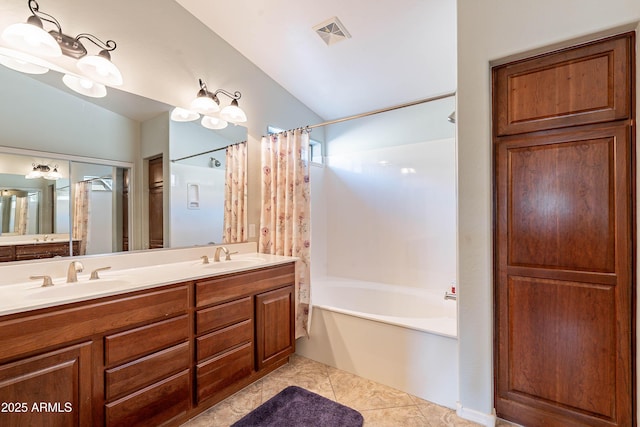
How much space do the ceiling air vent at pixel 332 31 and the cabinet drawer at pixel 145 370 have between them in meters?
2.37

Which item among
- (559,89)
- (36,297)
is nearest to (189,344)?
(36,297)

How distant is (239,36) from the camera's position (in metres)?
2.47

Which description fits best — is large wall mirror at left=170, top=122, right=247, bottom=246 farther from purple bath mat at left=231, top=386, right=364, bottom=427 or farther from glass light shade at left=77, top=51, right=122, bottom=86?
purple bath mat at left=231, top=386, right=364, bottom=427

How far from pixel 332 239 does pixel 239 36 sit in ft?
7.75

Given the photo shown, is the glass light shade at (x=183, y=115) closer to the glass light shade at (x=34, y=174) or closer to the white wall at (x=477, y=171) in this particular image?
the glass light shade at (x=34, y=174)

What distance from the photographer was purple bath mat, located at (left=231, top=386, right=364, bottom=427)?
1.72 metres

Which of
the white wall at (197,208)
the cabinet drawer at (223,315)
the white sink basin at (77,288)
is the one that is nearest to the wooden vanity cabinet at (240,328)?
the cabinet drawer at (223,315)

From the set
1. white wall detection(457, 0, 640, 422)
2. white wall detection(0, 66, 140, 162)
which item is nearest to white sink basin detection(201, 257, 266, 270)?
white wall detection(0, 66, 140, 162)

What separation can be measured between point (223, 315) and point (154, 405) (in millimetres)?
549

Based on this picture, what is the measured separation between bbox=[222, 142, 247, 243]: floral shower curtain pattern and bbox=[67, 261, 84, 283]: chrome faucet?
3.54 feet

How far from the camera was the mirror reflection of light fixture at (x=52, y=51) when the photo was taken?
149cm

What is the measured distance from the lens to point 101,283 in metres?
1.61

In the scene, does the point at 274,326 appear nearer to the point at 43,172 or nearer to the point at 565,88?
the point at 43,172

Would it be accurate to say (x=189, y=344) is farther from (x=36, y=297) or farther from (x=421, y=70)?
(x=421, y=70)
